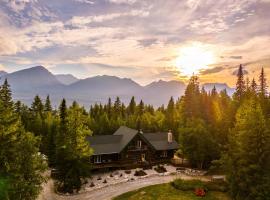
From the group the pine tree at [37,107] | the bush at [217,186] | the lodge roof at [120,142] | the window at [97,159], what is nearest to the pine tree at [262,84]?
the lodge roof at [120,142]

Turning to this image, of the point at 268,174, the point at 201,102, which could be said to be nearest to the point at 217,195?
the point at 268,174

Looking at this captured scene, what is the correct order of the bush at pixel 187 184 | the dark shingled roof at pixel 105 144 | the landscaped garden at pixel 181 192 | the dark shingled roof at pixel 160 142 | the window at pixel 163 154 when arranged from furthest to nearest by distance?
the window at pixel 163 154 → the dark shingled roof at pixel 160 142 → the dark shingled roof at pixel 105 144 → the bush at pixel 187 184 → the landscaped garden at pixel 181 192

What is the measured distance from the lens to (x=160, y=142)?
2539 inches

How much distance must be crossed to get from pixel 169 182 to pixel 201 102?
2236 centimetres

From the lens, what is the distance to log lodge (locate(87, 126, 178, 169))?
2221 inches

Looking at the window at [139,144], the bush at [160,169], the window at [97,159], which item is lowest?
the bush at [160,169]

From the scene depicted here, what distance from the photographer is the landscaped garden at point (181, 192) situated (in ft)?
132

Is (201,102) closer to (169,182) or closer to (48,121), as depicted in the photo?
(169,182)

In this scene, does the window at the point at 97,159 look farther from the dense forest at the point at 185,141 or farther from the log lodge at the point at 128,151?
the dense forest at the point at 185,141

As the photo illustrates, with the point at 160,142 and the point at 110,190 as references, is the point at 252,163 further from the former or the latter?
the point at 160,142

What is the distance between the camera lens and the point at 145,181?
4869 centimetres

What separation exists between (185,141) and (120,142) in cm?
1361

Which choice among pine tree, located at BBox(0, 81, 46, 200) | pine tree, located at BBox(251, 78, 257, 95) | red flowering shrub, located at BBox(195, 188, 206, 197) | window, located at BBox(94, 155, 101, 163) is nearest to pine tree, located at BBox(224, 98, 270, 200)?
red flowering shrub, located at BBox(195, 188, 206, 197)

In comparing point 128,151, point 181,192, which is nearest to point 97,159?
point 128,151
